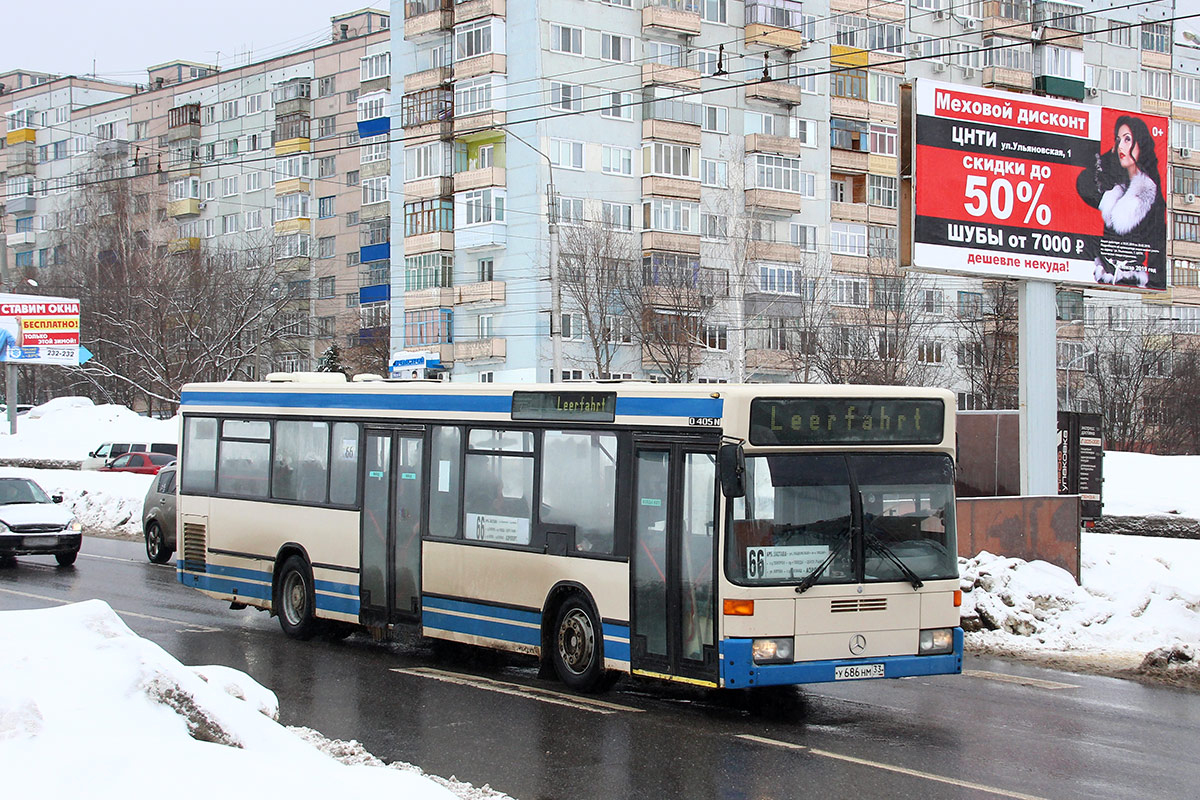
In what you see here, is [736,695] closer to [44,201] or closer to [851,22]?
[851,22]

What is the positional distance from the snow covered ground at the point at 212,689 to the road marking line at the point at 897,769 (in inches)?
106

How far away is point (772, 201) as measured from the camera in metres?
65.4

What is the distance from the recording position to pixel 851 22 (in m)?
71.2

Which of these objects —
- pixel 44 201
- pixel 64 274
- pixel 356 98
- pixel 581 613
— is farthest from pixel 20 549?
pixel 44 201

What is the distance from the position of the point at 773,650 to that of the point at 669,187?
5289 cm

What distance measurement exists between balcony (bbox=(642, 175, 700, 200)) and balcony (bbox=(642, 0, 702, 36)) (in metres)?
6.73

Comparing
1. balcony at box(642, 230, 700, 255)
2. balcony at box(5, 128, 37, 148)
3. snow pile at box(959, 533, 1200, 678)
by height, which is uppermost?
balcony at box(5, 128, 37, 148)

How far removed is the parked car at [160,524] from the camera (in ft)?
81.8

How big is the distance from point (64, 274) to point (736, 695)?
84.2 metres

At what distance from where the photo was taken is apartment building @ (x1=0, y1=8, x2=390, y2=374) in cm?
7794

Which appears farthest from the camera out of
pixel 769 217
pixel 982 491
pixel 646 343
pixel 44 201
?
pixel 44 201

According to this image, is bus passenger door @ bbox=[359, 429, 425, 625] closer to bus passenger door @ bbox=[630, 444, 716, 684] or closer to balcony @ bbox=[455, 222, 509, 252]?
bus passenger door @ bbox=[630, 444, 716, 684]

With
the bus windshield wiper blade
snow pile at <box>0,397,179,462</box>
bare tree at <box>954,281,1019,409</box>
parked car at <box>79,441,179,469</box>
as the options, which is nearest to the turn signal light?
the bus windshield wiper blade

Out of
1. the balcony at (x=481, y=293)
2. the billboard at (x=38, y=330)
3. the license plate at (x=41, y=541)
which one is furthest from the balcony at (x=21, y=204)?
the license plate at (x=41, y=541)
